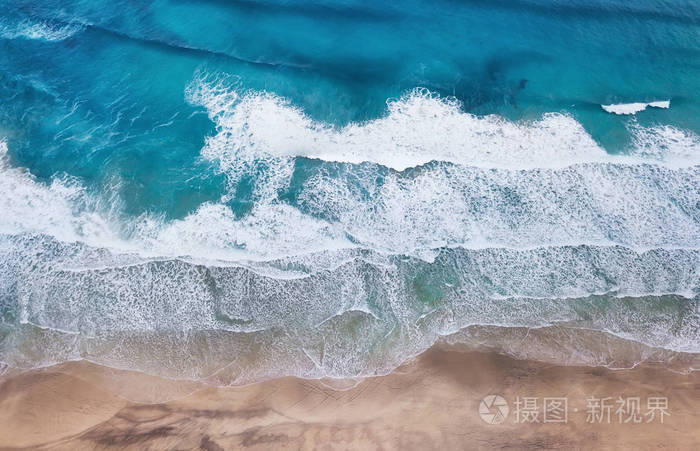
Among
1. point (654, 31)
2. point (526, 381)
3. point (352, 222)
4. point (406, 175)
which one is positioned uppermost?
point (654, 31)

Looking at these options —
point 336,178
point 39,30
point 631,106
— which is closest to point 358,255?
point 336,178

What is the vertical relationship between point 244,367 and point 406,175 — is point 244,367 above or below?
below

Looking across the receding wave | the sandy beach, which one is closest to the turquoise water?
the receding wave

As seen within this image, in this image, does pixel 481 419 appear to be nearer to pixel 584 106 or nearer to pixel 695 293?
pixel 695 293

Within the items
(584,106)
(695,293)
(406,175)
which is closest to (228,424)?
(406,175)

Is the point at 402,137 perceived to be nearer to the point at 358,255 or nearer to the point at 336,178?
the point at 336,178

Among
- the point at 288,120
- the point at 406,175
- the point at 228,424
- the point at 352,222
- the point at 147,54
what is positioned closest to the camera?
the point at 228,424
